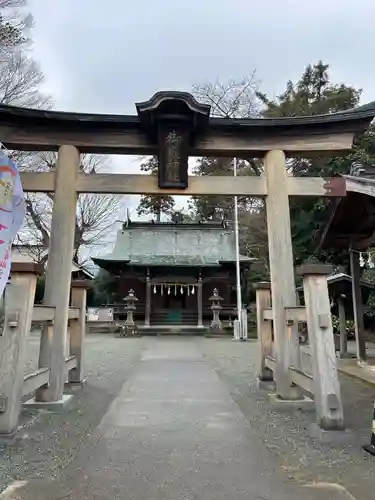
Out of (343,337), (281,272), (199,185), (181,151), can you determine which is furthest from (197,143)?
(343,337)

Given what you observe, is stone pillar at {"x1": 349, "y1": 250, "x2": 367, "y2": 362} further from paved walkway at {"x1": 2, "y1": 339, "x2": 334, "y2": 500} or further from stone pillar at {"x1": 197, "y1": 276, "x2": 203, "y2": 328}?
stone pillar at {"x1": 197, "y1": 276, "x2": 203, "y2": 328}

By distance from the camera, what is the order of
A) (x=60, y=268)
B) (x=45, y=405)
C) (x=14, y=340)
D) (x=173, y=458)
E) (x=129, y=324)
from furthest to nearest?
(x=129, y=324), (x=60, y=268), (x=45, y=405), (x=14, y=340), (x=173, y=458)

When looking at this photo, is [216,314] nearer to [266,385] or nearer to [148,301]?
[148,301]

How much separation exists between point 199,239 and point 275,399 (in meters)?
19.8

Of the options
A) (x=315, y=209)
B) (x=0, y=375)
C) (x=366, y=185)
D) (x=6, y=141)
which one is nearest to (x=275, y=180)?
(x=366, y=185)

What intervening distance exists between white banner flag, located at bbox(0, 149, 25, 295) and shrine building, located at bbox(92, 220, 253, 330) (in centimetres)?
1708

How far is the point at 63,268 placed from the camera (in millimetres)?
5234

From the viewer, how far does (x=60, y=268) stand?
5211 millimetres

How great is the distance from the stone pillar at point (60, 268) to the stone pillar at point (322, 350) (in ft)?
9.84

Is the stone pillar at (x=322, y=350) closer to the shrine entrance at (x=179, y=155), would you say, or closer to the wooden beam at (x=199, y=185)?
the shrine entrance at (x=179, y=155)

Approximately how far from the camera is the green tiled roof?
2188 cm

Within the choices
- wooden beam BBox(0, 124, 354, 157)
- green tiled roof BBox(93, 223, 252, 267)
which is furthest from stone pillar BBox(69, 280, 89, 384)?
green tiled roof BBox(93, 223, 252, 267)

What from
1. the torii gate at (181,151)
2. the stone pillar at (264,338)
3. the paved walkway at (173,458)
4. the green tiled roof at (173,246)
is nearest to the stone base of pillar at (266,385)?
the stone pillar at (264,338)

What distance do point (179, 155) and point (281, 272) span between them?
6.95 feet
